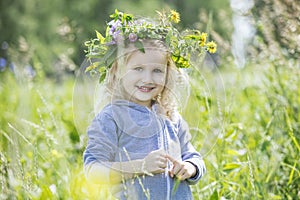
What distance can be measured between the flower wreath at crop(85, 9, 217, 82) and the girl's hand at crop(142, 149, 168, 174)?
26 centimetres

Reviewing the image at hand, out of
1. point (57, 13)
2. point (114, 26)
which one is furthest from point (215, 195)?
point (57, 13)

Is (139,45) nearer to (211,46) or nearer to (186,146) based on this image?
(211,46)

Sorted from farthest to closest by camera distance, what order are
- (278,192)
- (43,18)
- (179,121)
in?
(43,18), (278,192), (179,121)

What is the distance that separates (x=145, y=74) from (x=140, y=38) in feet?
0.32

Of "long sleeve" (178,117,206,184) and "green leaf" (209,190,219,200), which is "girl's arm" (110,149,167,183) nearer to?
"long sleeve" (178,117,206,184)

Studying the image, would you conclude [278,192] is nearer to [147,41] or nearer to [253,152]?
[253,152]

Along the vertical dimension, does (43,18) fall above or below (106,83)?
above

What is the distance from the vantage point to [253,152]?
2.62 meters

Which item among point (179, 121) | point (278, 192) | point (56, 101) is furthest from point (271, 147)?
point (56, 101)

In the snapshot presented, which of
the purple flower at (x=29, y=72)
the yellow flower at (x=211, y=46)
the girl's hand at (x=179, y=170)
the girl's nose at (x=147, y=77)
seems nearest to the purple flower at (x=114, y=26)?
the girl's nose at (x=147, y=77)

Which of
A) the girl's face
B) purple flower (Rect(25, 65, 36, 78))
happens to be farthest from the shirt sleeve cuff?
purple flower (Rect(25, 65, 36, 78))

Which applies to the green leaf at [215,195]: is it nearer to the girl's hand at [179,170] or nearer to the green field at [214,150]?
the green field at [214,150]

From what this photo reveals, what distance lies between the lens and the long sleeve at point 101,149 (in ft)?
5.74

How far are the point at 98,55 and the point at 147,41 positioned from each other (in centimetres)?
15
